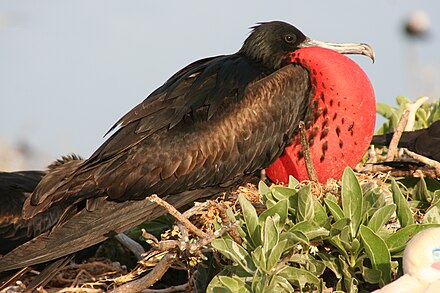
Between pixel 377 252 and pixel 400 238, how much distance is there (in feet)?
0.34

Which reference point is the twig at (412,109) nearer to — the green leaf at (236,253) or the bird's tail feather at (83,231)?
the bird's tail feather at (83,231)

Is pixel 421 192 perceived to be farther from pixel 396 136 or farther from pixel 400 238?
pixel 400 238

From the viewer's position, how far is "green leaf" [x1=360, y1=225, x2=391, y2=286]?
2928 mm

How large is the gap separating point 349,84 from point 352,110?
0.11 meters

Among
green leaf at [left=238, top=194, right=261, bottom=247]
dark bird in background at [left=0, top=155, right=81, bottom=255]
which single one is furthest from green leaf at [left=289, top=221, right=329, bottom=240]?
dark bird in background at [left=0, top=155, right=81, bottom=255]

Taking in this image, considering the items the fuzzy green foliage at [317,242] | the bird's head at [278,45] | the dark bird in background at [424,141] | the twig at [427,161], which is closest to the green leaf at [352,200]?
the fuzzy green foliage at [317,242]

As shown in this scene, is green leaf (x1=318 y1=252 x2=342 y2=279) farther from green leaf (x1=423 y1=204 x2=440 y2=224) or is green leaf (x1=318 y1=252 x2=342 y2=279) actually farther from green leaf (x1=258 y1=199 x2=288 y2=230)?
green leaf (x1=423 y1=204 x2=440 y2=224)

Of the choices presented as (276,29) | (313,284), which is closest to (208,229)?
(313,284)

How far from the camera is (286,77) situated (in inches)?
159

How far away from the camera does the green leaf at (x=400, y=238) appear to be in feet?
9.75

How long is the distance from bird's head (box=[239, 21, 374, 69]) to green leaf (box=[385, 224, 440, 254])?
138cm

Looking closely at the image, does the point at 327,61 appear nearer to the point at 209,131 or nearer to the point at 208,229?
the point at 209,131

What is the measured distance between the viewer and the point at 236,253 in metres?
2.94

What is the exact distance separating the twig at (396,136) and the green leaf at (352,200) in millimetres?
965
